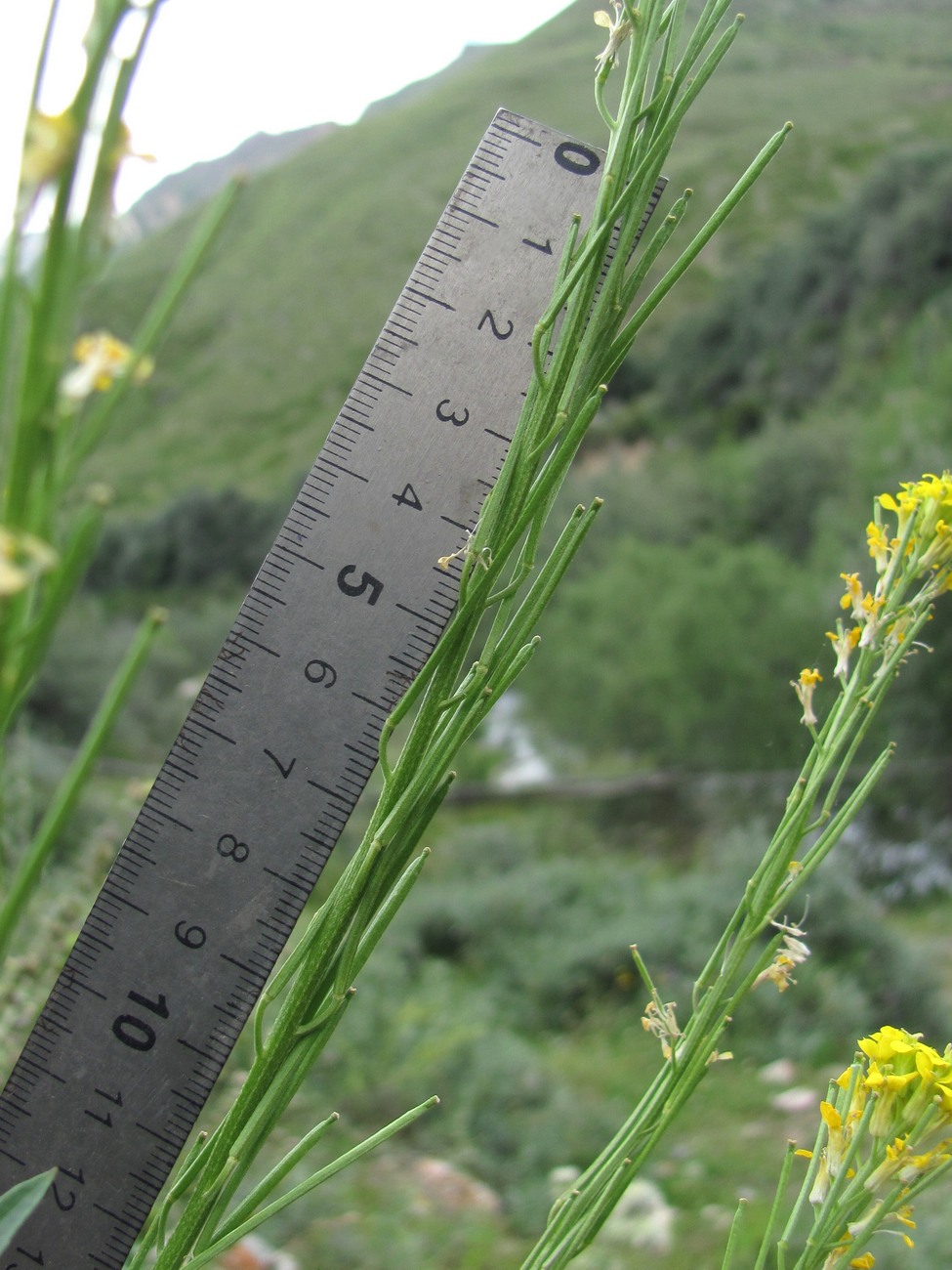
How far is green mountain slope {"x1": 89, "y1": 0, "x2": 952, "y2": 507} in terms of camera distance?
86.1 ft

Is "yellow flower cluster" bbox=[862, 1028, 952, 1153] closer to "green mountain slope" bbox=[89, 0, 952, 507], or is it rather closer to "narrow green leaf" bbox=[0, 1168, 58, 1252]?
"narrow green leaf" bbox=[0, 1168, 58, 1252]

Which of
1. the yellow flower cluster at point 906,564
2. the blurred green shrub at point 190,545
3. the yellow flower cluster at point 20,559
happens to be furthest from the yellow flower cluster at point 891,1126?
the blurred green shrub at point 190,545

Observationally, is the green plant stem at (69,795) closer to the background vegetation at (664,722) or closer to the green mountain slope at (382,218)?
the background vegetation at (664,722)

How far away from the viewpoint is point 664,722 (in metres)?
8.98

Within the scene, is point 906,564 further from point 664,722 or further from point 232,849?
point 664,722

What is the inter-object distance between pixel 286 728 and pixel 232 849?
0.30 feet

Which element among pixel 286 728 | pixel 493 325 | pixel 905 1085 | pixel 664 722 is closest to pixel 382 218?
pixel 664 722

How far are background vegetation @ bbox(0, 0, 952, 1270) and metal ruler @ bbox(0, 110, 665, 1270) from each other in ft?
1.16

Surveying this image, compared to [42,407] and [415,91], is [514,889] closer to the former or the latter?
[42,407]

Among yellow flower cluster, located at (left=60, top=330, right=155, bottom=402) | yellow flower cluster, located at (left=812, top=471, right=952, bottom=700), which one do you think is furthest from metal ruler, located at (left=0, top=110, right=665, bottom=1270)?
yellow flower cluster, located at (left=60, top=330, right=155, bottom=402)

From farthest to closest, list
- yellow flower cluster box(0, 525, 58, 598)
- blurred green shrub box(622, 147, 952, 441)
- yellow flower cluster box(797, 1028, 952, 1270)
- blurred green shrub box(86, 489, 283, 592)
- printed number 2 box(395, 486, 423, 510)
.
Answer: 1. blurred green shrub box(86, 489, 283, 592)
2. blurred green shrub box(622, 147, 952, 441)
3. printed number 2 box(395, 486, 423, 510)
4. yellow flower cluster box(797, 1028, 952, 1270)
5. yellow flower cluster box(0, 525, 58, 598)

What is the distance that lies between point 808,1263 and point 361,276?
31767 millimetres

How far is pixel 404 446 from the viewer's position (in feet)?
2.77

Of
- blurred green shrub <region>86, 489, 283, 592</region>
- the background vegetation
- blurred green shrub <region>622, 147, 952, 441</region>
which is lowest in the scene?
blurred green shrub <region>86, 489, 283, 592</region>
